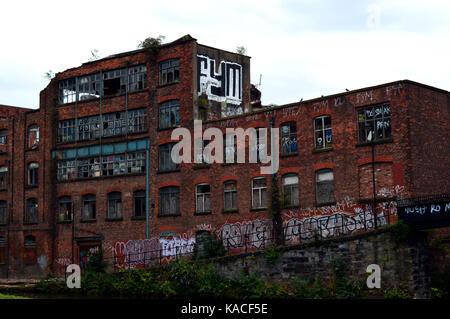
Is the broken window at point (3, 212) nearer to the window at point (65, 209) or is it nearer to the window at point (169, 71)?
the window at point (65, 209)

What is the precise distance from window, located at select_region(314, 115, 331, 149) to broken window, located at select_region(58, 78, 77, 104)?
18386mm

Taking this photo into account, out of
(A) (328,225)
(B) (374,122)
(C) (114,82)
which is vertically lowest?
(A) (328,225)

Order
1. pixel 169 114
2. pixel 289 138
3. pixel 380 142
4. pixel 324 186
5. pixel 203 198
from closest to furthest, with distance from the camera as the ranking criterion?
pixel 380 142
pixel 324 186
pixel 289 138
pixel 203 198
pixel 169 114

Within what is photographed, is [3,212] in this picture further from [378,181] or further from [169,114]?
[378,181]

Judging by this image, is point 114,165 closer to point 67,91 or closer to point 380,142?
point 67,91

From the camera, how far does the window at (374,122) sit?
28797 mm

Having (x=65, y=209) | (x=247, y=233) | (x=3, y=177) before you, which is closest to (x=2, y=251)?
(x=3, y=177)

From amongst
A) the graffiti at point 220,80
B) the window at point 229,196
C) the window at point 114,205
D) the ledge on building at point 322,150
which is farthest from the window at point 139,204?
the ledge on building at point 322,150

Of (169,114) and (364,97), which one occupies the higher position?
(169,114)

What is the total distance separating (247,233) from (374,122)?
880 cm

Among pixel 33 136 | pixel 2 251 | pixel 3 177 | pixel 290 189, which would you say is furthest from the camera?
pixel 3 177

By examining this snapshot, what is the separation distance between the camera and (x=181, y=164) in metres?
36.5

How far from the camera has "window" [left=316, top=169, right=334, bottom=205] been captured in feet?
100

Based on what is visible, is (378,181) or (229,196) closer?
(378,181)
